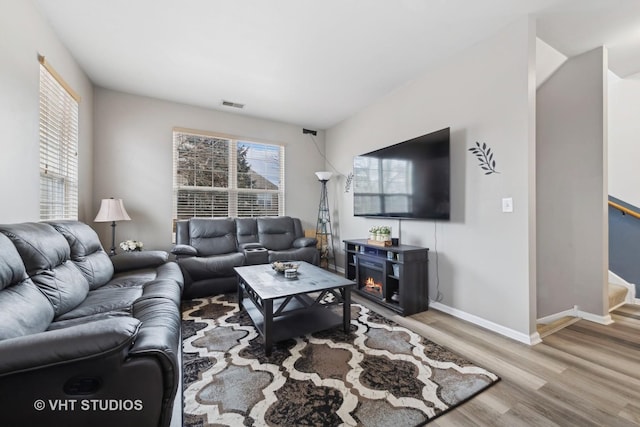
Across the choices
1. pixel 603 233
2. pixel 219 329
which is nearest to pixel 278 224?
pixel 219 329

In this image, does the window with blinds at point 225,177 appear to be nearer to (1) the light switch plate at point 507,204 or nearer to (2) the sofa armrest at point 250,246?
(2) the sofa armrest at point 250,246

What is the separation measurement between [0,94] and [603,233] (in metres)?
4.84

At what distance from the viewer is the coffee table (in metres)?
1.91

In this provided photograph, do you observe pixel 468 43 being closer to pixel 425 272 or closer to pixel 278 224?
pixel 425 272

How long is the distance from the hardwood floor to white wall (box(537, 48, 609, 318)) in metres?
0.32

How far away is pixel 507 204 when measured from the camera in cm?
222

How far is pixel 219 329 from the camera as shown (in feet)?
7.53

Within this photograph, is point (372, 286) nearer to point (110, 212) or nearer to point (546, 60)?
point (546, 60)

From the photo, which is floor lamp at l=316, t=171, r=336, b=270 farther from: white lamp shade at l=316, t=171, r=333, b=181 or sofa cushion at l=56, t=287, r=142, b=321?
sofa cushion at l=56, t=287, r=142, b=321

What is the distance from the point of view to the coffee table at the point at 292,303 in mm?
1908

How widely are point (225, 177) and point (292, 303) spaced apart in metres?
2.71

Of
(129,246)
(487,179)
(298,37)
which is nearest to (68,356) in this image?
(298,37)

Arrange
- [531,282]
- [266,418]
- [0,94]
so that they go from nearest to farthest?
[266,418] → [0,94] → [531,282]

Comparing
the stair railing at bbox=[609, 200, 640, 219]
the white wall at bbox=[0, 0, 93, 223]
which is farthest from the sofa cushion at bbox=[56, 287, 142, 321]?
the stair railing at bbox=[609, 200, 640, 219]
